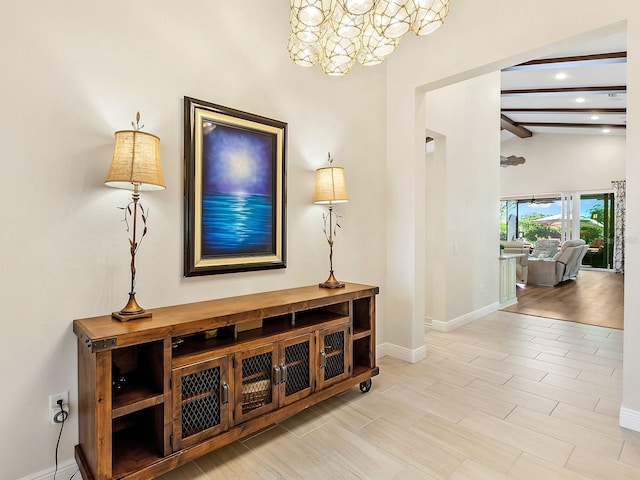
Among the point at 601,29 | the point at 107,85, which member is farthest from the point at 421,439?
the point at 601,29

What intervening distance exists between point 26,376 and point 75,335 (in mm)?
251

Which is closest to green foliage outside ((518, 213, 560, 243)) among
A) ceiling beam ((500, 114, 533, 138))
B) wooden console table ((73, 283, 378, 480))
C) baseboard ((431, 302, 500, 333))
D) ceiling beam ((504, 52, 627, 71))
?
ceiling beam ((500, 114, 533, 138))

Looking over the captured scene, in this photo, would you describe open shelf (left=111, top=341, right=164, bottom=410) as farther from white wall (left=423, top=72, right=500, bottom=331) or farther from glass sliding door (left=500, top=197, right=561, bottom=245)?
glass sliding door (left=500, top=197, right=561, bottom=245)

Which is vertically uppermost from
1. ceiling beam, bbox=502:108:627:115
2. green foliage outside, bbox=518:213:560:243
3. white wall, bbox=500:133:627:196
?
ceiling beam, bbox=502:108:627:115

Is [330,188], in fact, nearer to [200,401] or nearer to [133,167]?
[133,167]

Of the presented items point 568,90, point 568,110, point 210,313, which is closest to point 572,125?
point 568,110

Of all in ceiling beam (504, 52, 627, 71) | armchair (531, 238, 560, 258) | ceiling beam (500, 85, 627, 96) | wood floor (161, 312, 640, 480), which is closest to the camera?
wood floor (161, 312, 640, 480)

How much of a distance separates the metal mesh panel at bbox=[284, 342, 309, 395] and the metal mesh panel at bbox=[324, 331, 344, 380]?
0.20 meters

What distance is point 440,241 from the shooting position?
14.9ft

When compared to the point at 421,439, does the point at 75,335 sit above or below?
above

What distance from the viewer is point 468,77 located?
305cm

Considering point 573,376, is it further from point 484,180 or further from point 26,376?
point 26,376

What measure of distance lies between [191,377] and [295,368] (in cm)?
71

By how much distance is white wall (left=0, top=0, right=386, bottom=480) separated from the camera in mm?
1640
